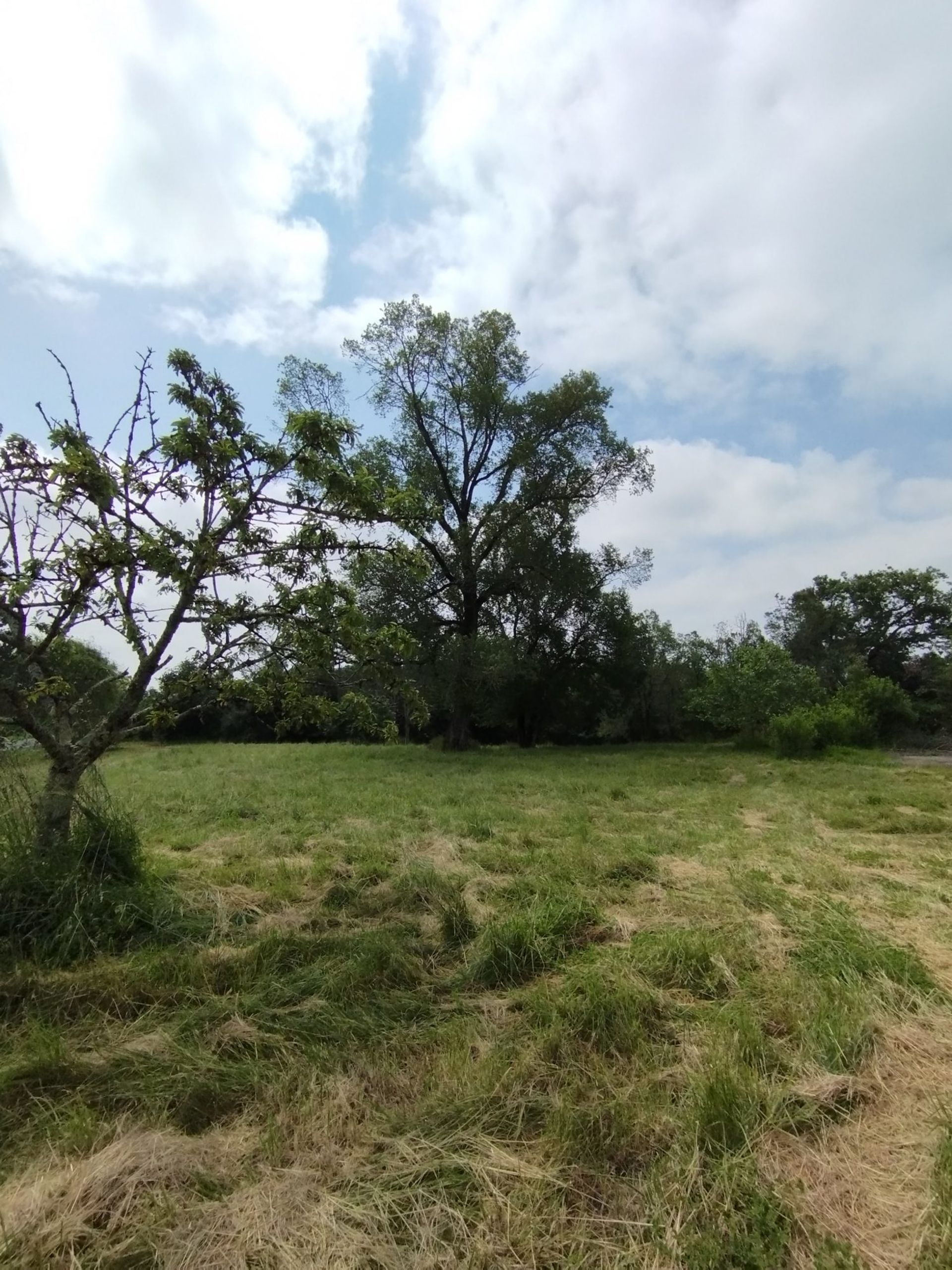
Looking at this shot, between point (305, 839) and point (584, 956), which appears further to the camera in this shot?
point (305, 839)

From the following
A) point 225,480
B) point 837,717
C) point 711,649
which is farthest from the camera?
point 711,649

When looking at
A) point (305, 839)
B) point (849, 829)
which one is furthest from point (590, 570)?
point (305, 839)

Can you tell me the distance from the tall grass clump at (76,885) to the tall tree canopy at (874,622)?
43.7 m

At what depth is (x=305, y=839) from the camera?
7.94 metres

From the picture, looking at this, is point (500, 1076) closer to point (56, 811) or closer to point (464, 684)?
point (56, 811)

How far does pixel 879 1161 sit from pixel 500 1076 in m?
1.46

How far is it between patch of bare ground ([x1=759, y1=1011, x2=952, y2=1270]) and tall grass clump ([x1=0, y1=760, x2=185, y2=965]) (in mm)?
4134

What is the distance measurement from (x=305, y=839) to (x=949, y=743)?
2896 cm

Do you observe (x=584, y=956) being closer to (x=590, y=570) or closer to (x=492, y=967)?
(x=492, y=967)

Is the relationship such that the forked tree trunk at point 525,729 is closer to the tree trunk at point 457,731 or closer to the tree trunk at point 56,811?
the tree trunk at point 457,731

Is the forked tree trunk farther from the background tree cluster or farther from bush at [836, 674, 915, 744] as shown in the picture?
bush at [836, 674, 915, 744]

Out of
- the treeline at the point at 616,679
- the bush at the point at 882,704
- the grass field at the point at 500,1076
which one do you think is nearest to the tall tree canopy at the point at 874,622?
the treeline at the point at 616,679

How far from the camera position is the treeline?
20.0 feet

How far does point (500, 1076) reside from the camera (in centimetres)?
289
